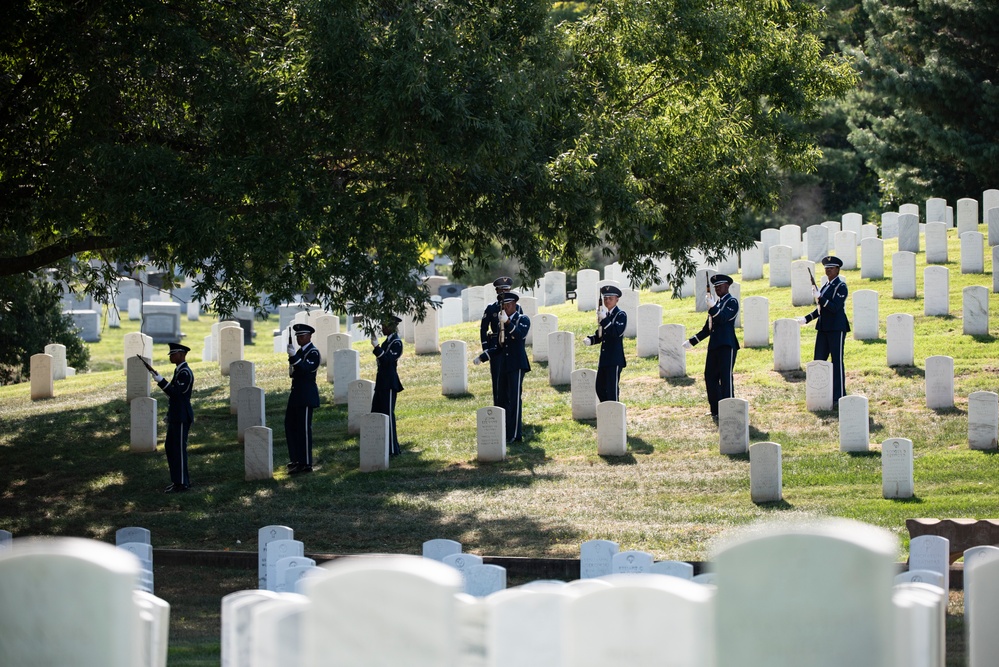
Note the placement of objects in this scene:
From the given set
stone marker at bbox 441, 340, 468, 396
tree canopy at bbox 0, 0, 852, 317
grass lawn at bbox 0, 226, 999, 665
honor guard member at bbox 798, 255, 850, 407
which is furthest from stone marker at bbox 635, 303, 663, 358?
tree canopy at bbox 0, 0, 852, 317

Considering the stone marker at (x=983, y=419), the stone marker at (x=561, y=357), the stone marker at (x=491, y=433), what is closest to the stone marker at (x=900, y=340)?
the stone marker at (x=983, y=419)

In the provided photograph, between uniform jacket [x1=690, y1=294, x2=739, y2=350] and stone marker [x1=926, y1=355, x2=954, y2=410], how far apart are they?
2.43 meters

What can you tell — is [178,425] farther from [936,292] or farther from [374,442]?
[936,292]

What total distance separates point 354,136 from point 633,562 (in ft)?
17.5

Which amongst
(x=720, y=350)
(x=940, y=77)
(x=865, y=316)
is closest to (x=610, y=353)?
(x=720, y=350)

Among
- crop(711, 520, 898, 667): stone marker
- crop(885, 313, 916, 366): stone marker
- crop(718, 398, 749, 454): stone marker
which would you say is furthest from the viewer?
crop(885, 313, 916, 366): stone marker

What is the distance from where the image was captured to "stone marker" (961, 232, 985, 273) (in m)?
21.0

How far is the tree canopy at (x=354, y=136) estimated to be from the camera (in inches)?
428

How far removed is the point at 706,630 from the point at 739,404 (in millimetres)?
10516

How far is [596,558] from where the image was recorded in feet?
27.8

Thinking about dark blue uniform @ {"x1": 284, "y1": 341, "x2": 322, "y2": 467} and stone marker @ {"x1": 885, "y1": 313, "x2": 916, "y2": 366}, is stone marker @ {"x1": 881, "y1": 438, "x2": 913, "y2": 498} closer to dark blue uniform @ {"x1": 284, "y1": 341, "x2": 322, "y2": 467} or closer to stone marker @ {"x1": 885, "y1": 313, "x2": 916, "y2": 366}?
stone marker @ {"x1": 885, "y1": 313, "x2": 916, "y2": 366}

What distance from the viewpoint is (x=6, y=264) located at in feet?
43.6

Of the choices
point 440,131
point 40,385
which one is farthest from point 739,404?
point 40,385

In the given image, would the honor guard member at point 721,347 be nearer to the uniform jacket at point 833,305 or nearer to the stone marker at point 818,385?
the stone marker at point 818,385
